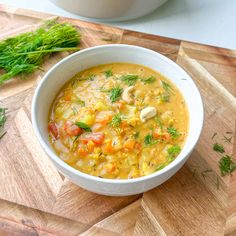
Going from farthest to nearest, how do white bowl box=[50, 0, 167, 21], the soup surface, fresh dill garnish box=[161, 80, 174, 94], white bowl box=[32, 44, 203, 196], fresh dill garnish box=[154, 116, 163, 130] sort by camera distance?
white bowl box=[50, 0, 167, 21] < fresh dill garnish box=[161, 80, 174, 94] < fresh dill garnish box=[154, 116, 163, 130] < the soup surface < white bowl box=[32, 44, 203, 196]

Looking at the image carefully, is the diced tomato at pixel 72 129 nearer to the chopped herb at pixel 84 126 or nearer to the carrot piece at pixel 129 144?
the chopped herb at pixel 84 126

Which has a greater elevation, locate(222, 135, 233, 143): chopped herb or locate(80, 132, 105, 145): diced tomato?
locate(80, 132, 105, 145): diced tomato

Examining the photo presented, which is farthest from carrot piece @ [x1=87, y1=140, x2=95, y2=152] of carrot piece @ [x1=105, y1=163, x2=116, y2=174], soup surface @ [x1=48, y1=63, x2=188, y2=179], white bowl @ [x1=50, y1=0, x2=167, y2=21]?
white bowl @ [x1=50, y1=0, x2=167, y2=21]

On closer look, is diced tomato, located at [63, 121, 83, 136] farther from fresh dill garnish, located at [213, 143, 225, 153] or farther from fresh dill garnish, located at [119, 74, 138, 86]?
fresh dill garnish, located at [213, 143, 225, 153]

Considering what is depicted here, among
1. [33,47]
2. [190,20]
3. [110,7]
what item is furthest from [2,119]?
[190,20]

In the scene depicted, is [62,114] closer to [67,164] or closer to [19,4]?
[67,164]

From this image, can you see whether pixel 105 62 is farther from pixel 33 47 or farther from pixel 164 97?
pixel 33 47

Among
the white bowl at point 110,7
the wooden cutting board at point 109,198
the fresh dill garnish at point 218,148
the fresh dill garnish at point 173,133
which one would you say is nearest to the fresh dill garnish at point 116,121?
the fresh dill garnish at point 173,133

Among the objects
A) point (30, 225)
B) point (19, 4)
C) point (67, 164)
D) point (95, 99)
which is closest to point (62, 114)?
point (95, 99)
